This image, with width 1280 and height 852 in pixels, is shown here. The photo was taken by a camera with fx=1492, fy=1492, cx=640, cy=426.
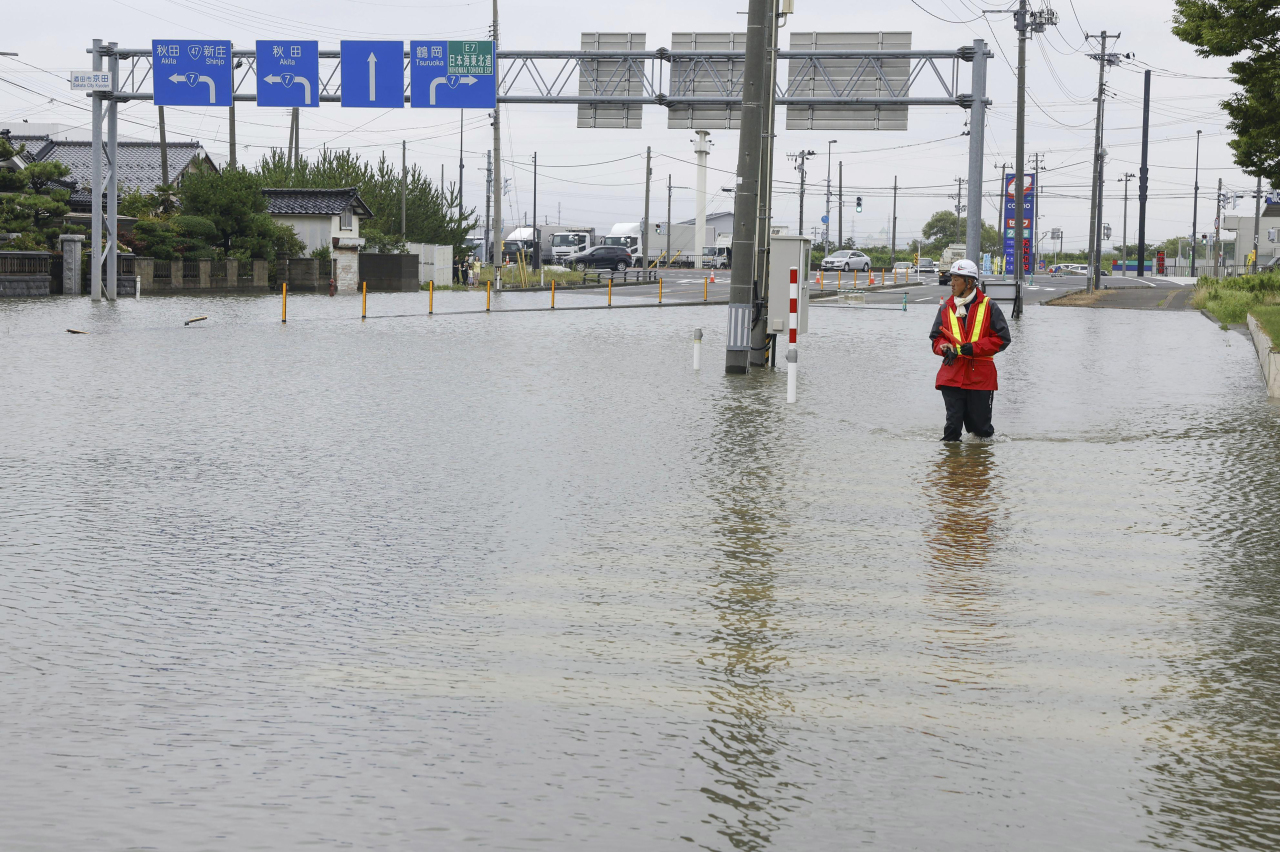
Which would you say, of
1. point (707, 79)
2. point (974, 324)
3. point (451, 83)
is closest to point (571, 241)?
point (707, 79)

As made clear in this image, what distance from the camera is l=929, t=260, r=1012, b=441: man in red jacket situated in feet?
41.8

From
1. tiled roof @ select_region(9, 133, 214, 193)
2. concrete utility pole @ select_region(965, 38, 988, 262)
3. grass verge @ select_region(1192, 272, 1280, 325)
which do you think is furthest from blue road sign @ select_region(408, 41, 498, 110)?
tiled roof @ select_region(9, 133, 214, 193)

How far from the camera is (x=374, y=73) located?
39719mm

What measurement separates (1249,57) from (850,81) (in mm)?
11684

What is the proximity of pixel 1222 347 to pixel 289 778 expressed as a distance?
2529 cm

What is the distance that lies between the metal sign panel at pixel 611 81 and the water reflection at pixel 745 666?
31043 mm

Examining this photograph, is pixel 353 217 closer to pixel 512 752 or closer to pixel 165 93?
pixel 165 93

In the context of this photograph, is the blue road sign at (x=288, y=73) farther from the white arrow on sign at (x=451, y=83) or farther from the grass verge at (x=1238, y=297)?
the grass verge at (x=1238, y=297)

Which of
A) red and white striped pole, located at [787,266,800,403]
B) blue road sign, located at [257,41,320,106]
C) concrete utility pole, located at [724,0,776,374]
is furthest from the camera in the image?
blue road sign, located at [257,41,320,106]

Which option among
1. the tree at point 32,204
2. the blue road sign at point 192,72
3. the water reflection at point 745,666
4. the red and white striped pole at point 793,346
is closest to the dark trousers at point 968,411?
the water reflection at point 745,666

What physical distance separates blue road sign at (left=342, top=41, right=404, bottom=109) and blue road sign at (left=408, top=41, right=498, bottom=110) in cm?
45

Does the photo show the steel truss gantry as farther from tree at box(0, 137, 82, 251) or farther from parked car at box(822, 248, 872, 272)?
parked car at box(822, 248, 872, 272)

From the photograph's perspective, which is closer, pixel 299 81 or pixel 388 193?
pixel 299 81

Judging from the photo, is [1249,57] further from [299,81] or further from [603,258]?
[603,258]
